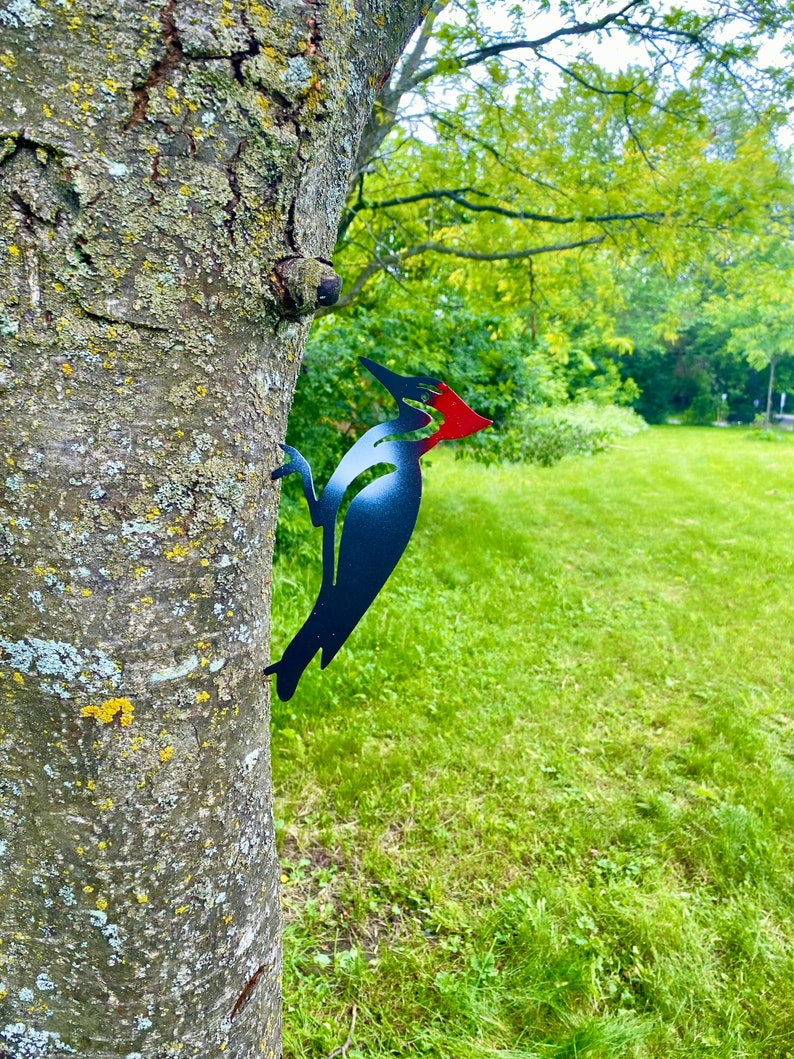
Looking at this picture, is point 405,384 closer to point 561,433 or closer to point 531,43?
point 531,43

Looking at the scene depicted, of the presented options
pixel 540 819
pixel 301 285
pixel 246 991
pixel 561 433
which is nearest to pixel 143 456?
pixel 301 285

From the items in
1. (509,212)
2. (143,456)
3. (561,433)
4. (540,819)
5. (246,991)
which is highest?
(509,212)

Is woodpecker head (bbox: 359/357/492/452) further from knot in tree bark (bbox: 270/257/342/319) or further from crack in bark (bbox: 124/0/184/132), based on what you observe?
crack in bark (bbox: 124/0/184/132)

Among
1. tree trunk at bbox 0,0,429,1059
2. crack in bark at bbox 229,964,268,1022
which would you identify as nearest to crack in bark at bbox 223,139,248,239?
tree trunk at bbox 0,0,429,1059

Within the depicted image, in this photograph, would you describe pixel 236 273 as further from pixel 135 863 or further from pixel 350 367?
pixel 350 367

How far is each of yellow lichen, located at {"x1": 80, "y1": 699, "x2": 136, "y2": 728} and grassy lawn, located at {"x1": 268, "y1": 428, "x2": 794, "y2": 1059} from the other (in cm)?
137

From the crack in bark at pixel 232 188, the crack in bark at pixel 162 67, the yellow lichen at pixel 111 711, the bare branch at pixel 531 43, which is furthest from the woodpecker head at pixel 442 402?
the bare branch at pixel 531 43

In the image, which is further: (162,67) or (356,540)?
(356,540)

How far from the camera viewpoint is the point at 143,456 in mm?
736

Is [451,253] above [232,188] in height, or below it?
above

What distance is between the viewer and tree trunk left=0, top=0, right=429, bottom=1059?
0.68 metres

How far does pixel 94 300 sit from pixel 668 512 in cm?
682

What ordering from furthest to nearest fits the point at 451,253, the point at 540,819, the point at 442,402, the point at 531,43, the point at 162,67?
the point at 451,253 → the point at 531,43 → the point at 540,819 → the point at 442,402 → the point at 162,67

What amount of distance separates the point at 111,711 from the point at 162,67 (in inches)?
28.2
